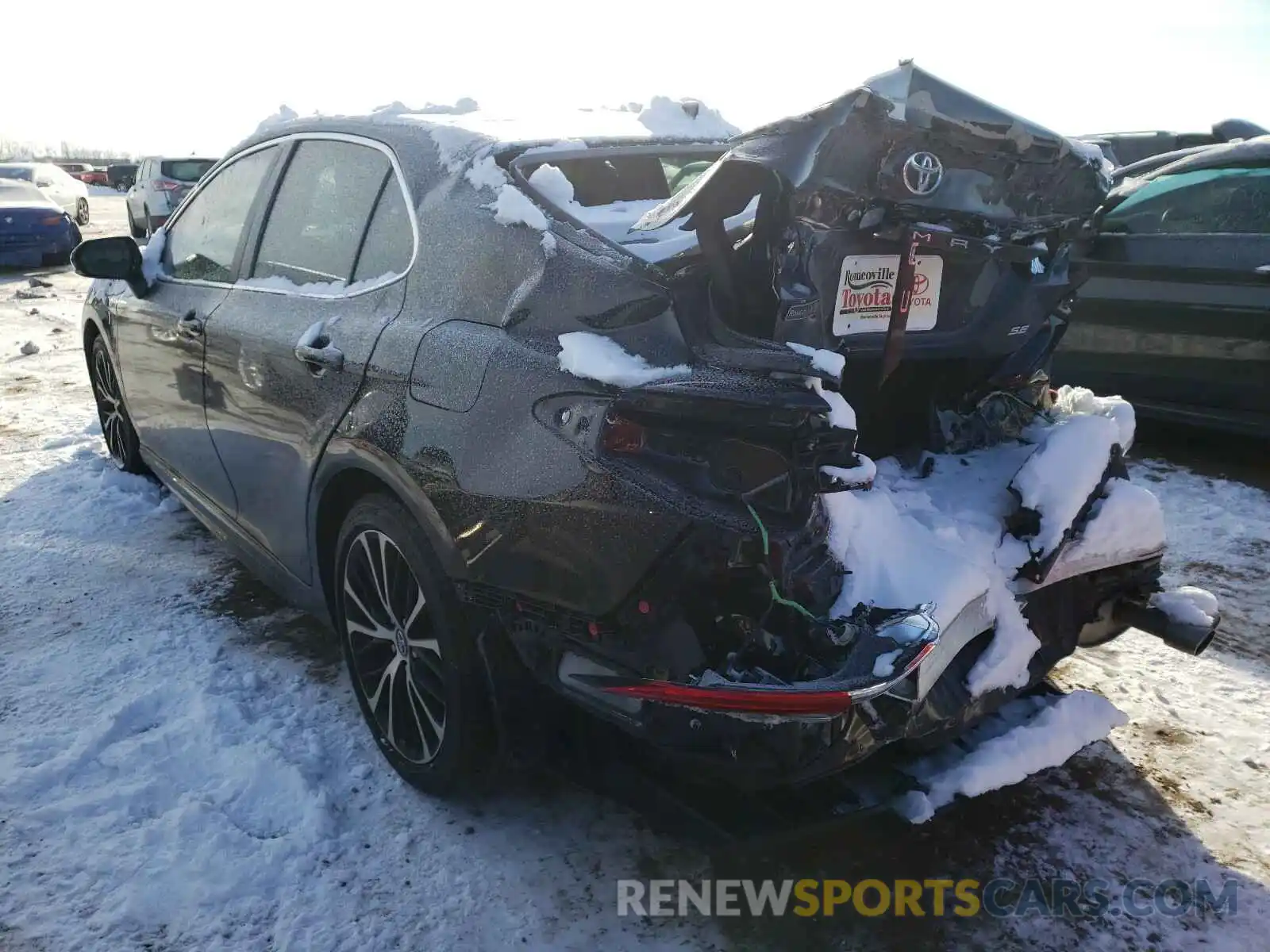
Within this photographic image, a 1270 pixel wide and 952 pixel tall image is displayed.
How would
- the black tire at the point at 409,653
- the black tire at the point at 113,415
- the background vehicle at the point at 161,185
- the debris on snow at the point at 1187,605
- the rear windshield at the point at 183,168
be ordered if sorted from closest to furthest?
the black tire at the point at 409,653 → the debris on snow at the point at 1187,605 → the black tire at the point at 113,415 → the background vehicle at the point at 161,185 → the rear windshield at the point at 183,168

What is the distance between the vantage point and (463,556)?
223 cm

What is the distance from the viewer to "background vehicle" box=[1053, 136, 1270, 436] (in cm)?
479

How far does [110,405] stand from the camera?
16.8 ft

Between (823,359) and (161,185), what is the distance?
55.7ft

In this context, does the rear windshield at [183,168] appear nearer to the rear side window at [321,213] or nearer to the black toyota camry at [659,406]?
the rear side window at [321,213]

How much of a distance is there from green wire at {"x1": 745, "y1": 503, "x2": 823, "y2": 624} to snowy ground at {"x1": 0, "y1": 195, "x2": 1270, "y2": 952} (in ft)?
1.86

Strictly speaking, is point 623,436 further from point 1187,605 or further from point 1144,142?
point 1144,142

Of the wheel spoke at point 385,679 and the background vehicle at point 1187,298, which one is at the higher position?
the background vehicle at point 1187,298

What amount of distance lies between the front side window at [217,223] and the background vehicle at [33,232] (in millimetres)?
11401

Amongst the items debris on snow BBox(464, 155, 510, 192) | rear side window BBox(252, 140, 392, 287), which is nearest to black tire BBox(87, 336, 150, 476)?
rear side window BBox(252, 140, 392, 287)

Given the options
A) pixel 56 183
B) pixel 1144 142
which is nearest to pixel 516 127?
pixel 1144 142

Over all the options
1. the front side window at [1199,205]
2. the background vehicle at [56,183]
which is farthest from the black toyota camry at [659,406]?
the background vehicle at [56,183]

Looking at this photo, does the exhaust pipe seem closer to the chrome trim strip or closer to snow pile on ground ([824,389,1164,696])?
snow pile on ground ([824,389,1164,696])

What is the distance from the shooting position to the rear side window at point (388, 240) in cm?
259
